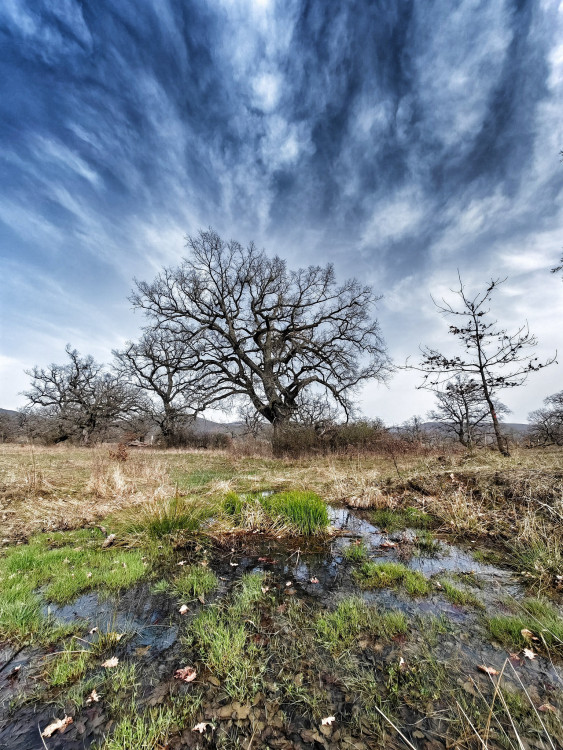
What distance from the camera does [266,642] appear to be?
2607 millimetres

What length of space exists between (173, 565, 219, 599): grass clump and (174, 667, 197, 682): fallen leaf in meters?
1.09

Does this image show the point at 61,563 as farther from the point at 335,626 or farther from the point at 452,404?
the point at 452,404

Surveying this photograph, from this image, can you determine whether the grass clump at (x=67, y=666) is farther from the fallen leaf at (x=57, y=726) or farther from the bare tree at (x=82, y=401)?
the bare tree at (x=82, y=401)

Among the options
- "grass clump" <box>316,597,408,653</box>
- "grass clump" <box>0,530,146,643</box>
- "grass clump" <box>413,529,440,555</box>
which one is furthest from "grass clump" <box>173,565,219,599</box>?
"grass clump" <box>413,529,440,555</box>

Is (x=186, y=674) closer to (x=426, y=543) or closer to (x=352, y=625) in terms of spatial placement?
(x=352, y=625)

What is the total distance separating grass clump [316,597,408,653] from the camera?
8.52ft

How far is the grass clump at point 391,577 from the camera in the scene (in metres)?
3.40

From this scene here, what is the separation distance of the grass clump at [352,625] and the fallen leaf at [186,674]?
3.54 feet

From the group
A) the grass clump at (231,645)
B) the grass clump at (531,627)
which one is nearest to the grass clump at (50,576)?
the grass clump at (231,645)

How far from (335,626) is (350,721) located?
0.95m

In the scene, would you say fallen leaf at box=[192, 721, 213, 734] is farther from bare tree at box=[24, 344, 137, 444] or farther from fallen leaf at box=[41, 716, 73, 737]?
bare tree at box=[24, 344, 137, 444]

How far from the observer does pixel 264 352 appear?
2219cm

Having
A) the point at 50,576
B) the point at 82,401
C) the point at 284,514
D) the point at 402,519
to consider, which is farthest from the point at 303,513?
the point at 82,401

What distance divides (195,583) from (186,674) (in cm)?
133
